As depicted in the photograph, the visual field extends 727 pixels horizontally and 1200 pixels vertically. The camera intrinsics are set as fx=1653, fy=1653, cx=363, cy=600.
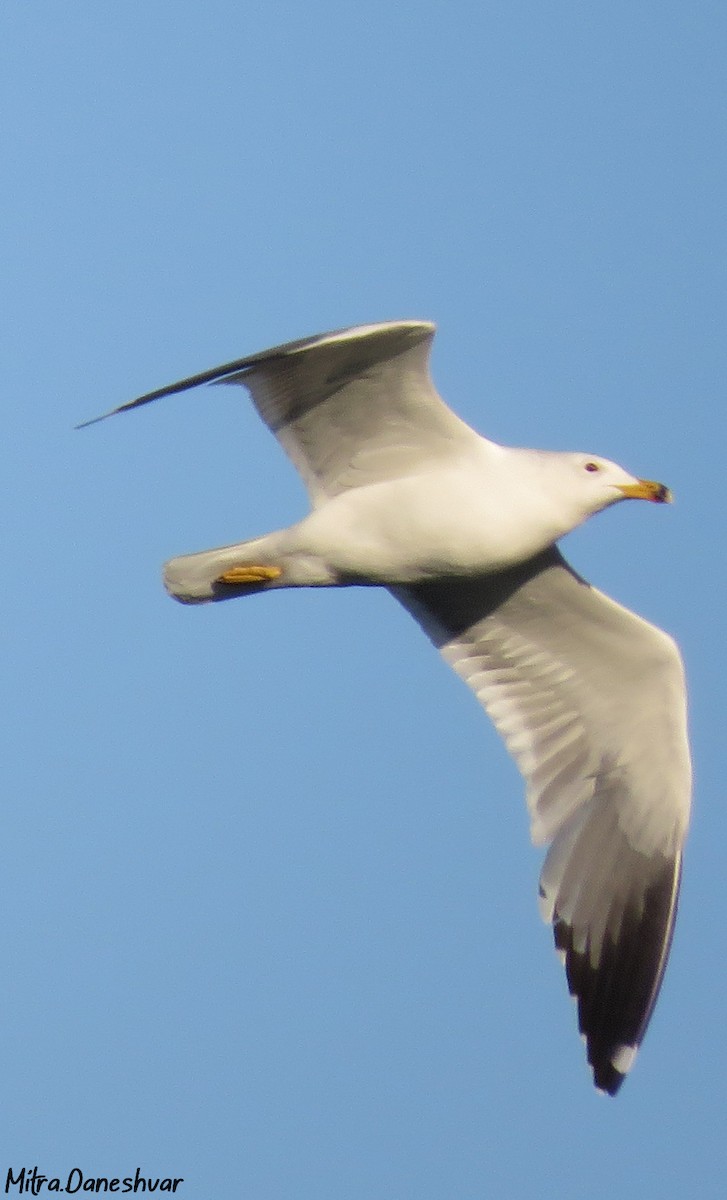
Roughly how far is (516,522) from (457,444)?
374 millimetres

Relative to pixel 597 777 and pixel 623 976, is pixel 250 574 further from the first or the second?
pixel 623 976

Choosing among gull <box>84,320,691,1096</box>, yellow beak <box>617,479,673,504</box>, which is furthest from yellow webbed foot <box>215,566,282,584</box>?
yellow beak <box>617,479,673,504</box>

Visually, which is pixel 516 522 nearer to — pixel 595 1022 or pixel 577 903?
pixel 577 903

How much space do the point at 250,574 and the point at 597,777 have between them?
167 cm

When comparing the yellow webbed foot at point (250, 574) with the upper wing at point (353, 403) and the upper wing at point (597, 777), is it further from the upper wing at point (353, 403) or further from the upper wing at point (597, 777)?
the upper wing at point (597, 777)

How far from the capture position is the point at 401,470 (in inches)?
236

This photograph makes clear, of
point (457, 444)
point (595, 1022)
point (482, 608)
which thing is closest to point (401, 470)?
point (457, 444)

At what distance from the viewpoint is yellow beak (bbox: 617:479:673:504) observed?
595cm

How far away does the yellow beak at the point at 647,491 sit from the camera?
5.95 meters

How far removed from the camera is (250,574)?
6020 millimetres

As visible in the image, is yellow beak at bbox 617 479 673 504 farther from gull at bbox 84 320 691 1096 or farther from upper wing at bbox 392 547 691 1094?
upper wing at bbox 392 547 691 1094

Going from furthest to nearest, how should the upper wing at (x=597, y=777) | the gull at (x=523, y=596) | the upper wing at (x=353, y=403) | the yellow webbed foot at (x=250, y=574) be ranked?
the upper wing at (x=597, y=777) < the yellow webbed foot at (x=250, y=574) < the gull at (x=523, y=596) < the upper wing at (x=353, y=403)

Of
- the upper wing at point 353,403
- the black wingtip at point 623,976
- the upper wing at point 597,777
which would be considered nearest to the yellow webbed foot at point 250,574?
the upper wing at point 353,403

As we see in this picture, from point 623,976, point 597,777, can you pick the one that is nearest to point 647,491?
point 597,777
